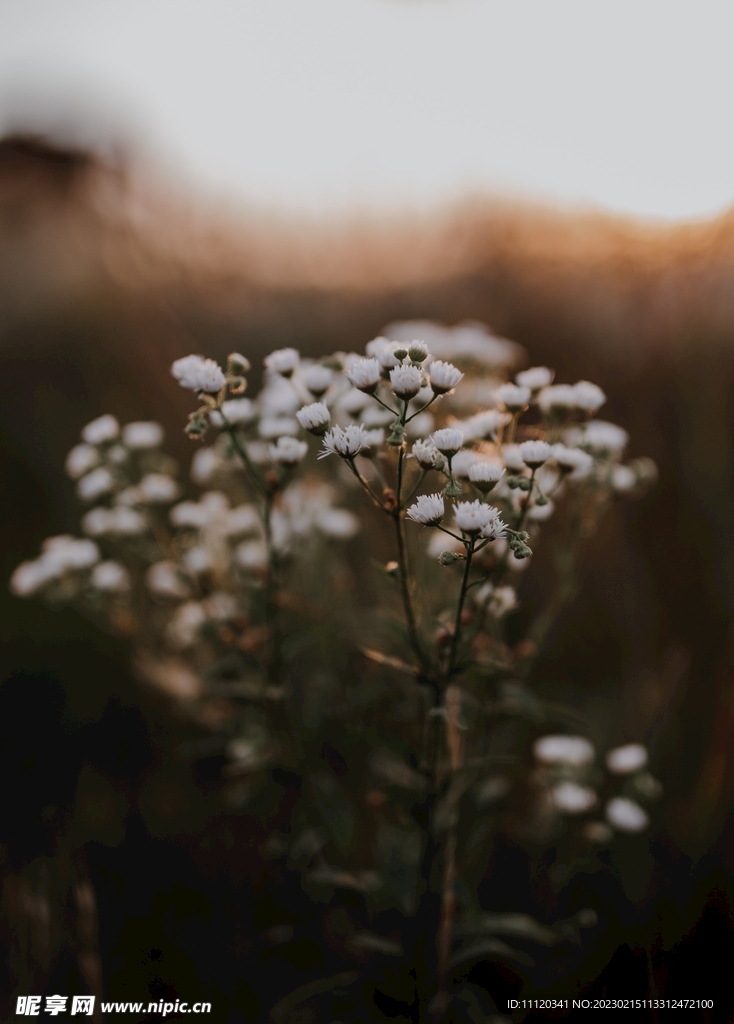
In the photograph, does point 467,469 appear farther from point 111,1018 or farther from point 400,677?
point 111,1018

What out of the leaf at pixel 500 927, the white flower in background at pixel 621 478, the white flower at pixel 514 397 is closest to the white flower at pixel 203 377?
the white flower at pixel 514 397

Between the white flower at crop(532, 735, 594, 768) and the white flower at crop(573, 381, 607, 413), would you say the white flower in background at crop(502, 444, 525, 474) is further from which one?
the white flower at crop(532, 735, 594, 768)

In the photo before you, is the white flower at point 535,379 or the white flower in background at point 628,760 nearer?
the white flower at point 535,379

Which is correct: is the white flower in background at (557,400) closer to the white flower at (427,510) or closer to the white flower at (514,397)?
the white flower at (514,397)

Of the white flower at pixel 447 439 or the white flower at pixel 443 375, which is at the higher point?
the white flower at pixel 443 375

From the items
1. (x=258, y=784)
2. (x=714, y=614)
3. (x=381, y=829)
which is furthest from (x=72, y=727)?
(x=714, y=614)

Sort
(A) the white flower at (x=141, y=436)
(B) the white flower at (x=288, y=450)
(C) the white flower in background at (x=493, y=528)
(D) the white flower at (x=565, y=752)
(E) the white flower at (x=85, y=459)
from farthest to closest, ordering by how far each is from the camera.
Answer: (A) the white flower at (x=141, y=436) < (E) the white flower at (x=85, y=459) < (D) the white flower at (x=565, y=752) < (B) the white flower at (x=288, y=450) < (C) the white flower in background at (x=493, y=528)

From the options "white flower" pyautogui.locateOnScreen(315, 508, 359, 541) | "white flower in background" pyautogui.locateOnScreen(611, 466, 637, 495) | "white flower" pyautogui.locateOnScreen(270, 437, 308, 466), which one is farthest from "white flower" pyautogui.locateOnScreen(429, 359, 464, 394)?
"white flower" pyautogui.locateOnScreen(315, 508, 359, 541)
